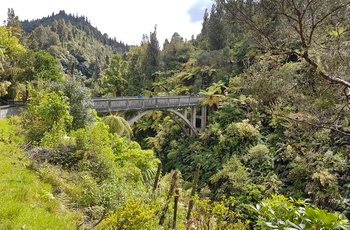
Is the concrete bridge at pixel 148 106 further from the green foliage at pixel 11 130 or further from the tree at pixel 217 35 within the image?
the tree at pixel 217 35

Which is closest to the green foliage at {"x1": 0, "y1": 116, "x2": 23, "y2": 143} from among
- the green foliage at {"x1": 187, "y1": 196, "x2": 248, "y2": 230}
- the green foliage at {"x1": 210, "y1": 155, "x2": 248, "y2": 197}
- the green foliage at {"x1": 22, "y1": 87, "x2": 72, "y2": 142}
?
the green foliage at {"x1": 22, "y1": 87, "x2": 72, "y2": 142}

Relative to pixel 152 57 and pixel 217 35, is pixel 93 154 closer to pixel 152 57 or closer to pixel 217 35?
pixel 152 57

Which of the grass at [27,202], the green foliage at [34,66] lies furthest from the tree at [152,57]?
the grass at [27,202]

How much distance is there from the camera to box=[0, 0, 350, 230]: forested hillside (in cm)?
320

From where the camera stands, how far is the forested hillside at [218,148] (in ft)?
10.5

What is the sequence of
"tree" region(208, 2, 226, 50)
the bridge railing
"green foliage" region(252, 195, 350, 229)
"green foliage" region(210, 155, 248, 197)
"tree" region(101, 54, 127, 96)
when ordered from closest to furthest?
"green foliage" region(252, 195, 350, 229) < the bridge railing < "green foliage" region(210, 155, 248, 197) < "tree" region(101, 54, 127, 96) < "tree" region(208, 2, 226, 50)

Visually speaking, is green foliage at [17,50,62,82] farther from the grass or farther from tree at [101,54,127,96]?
tree at [101,54,127,96]

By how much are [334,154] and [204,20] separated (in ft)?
116

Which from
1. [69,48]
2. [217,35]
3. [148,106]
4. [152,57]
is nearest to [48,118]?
[148,106]

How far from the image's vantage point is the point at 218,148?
49.3 ft

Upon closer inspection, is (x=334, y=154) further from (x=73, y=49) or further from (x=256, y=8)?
(x=73, y=49)

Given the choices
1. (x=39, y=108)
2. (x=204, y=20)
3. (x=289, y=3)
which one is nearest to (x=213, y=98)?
(x=39, y=108)

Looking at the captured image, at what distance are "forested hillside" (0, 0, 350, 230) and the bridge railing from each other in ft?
2.41

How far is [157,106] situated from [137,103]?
1938 mm
